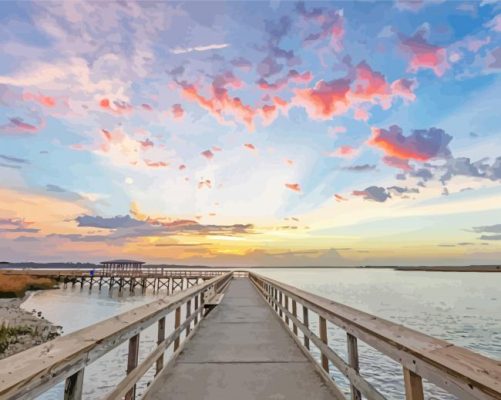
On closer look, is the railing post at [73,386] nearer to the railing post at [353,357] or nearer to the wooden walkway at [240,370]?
the wooden walkway at [240,370]

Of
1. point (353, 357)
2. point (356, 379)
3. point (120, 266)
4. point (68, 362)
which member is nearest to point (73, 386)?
point (68, 362)

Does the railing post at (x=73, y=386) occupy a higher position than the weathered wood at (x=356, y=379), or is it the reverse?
the railing post at (x=73, y=386)

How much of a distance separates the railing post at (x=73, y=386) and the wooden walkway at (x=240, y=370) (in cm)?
199

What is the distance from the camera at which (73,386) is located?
2.04m

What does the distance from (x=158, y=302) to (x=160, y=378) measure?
1.00 m

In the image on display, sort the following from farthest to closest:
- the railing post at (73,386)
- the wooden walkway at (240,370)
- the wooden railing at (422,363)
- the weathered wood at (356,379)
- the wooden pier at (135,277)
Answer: the wooden pier at (135,277) < the wooden walkway at (240,370) < the weathered wood at (356,379) < the railing post at (73,386) < the wooden railing at (422,363)

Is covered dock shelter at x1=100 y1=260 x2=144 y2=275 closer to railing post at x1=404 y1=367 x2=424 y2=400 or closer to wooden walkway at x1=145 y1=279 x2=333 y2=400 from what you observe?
wooden walkway at x1=145 y1=279 x2=333 y2=400

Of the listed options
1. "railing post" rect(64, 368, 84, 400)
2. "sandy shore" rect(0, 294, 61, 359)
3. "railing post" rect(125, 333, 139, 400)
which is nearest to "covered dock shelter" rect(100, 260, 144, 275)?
"sandy shore" rect(0, 294, 61, 359)

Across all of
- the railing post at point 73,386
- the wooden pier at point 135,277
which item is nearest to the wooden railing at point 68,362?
the railing post at point 73,386

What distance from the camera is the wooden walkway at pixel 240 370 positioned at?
13.1 ft

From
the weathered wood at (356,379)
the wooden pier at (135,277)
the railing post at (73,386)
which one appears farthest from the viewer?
the wooden pier at (135,277)

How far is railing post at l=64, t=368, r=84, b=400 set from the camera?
201cm

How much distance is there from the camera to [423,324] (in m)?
25.5

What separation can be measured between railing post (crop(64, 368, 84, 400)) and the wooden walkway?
1.99m
